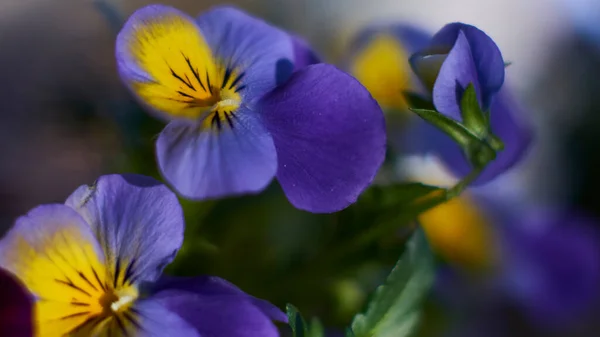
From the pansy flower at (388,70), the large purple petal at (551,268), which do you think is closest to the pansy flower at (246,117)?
the pansy flower at (388,70)

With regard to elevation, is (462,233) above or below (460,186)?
below

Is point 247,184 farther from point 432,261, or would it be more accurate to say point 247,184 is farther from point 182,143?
point 432,261

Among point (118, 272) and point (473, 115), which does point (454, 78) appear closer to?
point (473, 115)

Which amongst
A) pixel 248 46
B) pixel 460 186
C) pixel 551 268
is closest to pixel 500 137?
pixel 460 186

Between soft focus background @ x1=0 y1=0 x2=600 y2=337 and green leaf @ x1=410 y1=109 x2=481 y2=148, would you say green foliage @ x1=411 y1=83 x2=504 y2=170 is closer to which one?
green leaf @ x1=410 y1=109 x2=481 y2=148

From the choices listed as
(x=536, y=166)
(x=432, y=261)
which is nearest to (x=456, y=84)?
(x=432, y=261)

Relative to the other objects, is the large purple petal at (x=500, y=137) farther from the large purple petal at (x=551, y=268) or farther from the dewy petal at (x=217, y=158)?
the large purple petal at (x=551, y=268)
